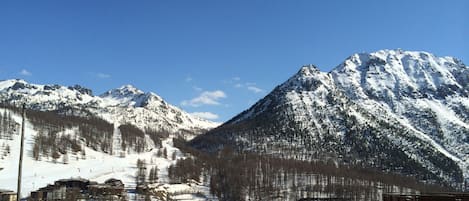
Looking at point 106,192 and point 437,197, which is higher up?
point 437,197

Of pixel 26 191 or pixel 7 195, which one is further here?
pixel 26 191

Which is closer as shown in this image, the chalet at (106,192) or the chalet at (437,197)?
the chalet at (437,197)

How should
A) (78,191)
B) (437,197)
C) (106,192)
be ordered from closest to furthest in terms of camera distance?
(437,197) → (78,191) → (106,192)

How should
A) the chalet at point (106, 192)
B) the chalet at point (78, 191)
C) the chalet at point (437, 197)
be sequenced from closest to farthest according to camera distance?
1. the chalet at point (437, 197)
2. the chalet at point (78, 191)
3. the chalet at point (106, 192)

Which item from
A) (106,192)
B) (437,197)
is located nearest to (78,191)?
(106,192)

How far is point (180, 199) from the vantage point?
638ft

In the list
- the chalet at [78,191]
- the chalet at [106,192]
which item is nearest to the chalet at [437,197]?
the chalet at [78,191]

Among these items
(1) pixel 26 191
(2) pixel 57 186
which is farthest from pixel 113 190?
(1) pixel 26 191

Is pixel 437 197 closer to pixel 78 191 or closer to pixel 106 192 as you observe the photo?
pixel 106 192

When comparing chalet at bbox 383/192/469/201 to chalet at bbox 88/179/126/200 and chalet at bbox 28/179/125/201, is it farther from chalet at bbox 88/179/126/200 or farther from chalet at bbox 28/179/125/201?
chalet at bbox 88/179/126/200

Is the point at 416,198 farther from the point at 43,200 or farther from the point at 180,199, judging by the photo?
the point at 180,199

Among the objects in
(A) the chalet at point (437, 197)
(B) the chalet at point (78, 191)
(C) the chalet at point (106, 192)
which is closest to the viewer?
(A) the chalet at point (437, 197)

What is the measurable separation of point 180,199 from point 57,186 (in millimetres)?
42848

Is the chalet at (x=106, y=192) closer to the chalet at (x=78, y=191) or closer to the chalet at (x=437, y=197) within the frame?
the chalet at (x=78, y=191)
